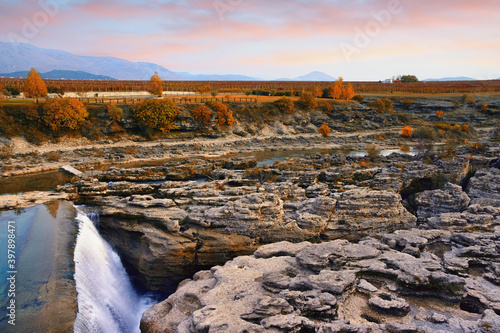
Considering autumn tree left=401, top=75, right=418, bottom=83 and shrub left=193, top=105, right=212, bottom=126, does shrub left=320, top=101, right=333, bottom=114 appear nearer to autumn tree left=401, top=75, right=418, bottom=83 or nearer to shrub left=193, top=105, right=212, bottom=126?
shrub left=193, top=105, right=212, bottom=126

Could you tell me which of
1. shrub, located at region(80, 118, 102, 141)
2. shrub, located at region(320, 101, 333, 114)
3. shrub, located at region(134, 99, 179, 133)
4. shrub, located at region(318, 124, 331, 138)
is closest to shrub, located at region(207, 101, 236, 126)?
shrub, located at region(134, 99, 179, 133)

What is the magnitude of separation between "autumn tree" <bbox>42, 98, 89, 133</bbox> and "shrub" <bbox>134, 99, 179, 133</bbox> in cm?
995

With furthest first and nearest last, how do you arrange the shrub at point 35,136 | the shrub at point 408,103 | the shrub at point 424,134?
the shrub at point 408,103, the shrub at point 424,134, the shrub at point 35,136

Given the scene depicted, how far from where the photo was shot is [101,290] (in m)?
19.2

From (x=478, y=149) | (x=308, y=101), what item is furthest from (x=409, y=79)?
(x=478, y=149)

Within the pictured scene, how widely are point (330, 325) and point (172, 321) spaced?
25.2 ft

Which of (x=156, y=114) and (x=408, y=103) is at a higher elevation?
(x=408, y=103)

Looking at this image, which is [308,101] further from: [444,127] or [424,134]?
[444,127]

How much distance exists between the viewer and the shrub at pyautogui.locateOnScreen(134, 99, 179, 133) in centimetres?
6394

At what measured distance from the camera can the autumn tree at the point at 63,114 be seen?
56.0m

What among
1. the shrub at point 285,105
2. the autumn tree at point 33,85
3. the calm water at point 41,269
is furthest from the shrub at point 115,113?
the shrub at point 285,105

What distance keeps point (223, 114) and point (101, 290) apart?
57.6 meters

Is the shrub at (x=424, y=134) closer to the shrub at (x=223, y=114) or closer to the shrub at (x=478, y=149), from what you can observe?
the shrub at (x=478, y=149)

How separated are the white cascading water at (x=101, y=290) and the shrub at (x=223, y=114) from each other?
49909 millimetres
